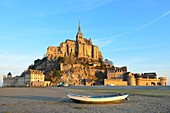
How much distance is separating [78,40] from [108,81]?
4219 centimetres

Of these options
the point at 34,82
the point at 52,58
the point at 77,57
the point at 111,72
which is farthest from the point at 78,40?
the point at 34,82

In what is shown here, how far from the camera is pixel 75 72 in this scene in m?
102

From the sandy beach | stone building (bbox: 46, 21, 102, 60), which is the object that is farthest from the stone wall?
the sandy beach

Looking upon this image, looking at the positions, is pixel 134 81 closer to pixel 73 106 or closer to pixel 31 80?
pixel 31 80

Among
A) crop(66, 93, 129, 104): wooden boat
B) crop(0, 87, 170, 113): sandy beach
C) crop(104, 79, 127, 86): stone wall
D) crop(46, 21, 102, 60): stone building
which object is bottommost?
crop(104, 79, 127, 86): stone wall

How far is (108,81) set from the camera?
90938 mm

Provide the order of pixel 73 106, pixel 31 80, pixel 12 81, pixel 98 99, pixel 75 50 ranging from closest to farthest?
pixel 73 106 < pixel 98 99 < pixel 31 80 < pixel 12 81 < pixel 75 50

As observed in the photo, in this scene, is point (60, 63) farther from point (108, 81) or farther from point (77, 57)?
point (108, 81)

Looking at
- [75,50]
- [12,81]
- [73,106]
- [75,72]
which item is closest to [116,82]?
[75,72]

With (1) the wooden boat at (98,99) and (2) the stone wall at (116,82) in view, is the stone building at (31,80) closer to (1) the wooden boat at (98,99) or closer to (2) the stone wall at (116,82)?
(2) the stone wall at (116,82)

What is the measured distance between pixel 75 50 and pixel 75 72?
2028cm

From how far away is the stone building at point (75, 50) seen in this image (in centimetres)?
11062

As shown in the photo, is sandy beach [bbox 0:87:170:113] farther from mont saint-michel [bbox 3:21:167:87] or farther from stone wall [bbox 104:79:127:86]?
stone wall [bbox 104:79:127:86]

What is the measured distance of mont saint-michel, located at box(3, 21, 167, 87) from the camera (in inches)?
3586
